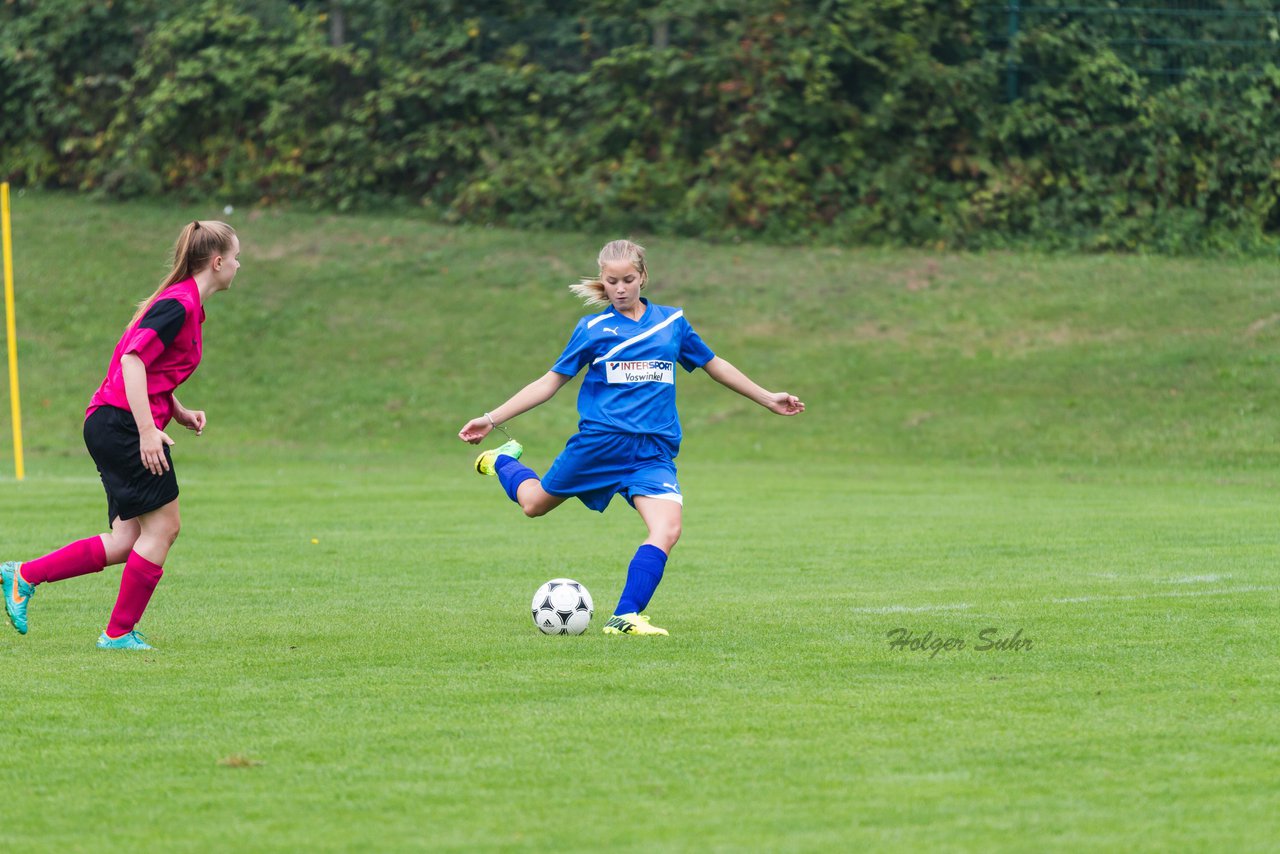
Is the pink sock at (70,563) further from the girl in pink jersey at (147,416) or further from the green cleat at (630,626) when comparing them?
the green cleat at (630,626)

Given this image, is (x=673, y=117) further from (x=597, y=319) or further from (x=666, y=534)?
(x=666, y=534)

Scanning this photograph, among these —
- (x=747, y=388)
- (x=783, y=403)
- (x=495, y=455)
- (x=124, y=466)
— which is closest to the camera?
(x=124, y=466)

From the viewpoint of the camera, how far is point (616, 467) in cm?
805

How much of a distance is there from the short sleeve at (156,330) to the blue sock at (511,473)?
185 centimetres

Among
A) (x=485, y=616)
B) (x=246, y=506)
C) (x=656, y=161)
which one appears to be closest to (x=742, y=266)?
(x=656, y=161)

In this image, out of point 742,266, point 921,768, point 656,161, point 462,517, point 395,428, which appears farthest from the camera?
point 656,161

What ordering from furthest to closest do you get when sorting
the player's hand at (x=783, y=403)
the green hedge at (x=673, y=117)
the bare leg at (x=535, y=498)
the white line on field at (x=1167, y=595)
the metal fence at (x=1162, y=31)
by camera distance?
the green hedge at (x=673, y=117) → the metal fence at (x=1162, y=31) → the white line on field at (x=1167, y=595) → the player's hand at (x=783, y=403) → the bare leg at (x=535, y=498)

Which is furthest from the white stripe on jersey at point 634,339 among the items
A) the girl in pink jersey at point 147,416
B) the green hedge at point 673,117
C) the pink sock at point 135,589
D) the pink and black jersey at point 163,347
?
the green hedge at point 673,117

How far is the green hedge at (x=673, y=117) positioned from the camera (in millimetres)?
30250

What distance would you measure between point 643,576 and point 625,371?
983mm

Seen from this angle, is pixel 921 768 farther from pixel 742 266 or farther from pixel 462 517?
pixel 742 266

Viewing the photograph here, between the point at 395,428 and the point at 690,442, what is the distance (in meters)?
4.33

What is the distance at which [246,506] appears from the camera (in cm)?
1570

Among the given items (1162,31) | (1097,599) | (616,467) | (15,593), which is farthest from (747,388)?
(1162,31)
